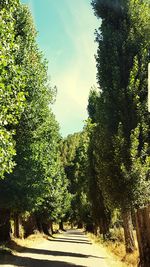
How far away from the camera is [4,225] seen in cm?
3472

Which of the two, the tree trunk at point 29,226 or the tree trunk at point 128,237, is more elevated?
the tree trunk at point 29,226

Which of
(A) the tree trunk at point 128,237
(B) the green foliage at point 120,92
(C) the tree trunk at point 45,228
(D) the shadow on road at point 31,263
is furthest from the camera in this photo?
(C) the tree trunk at point 45,228

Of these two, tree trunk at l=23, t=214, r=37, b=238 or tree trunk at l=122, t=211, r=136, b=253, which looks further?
tree trunk at l=23, t=214, r=37, b=238

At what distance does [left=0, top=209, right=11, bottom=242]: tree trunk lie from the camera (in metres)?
33.6

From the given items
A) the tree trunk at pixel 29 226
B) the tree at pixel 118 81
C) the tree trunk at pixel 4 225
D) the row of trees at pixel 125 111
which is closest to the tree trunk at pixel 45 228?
the tree trunk at pixel 29 226

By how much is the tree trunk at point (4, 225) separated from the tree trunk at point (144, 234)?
15.0 metres

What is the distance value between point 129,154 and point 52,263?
8.73 metres

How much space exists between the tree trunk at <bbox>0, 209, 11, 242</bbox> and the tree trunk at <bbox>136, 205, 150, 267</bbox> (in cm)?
1497

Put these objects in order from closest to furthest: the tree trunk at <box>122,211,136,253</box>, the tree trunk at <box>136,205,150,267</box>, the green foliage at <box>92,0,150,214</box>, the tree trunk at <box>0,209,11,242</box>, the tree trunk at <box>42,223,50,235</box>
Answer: the tree trunk at <box>136,205,150,267</box> < the green foliage at <box>92,0,150,214</box> < the tree trunk at <box>122,211,136,253</box> < the tree trunk at <box>0,209,11,242</box> < the tree trunk at <box>42,223,50,235</box>

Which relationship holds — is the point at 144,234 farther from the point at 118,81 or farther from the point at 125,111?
the point at 118,81

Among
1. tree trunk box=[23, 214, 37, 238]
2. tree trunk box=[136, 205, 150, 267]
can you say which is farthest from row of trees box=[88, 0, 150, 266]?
tree trunk box=[23, 214, 37, 238]

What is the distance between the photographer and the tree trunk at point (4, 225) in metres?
33.6

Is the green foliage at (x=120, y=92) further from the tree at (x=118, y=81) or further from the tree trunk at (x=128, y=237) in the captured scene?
the tree trunk at (x=128, y=237)

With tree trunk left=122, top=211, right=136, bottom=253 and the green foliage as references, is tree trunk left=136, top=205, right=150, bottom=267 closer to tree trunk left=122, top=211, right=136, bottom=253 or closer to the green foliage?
the green foliage
